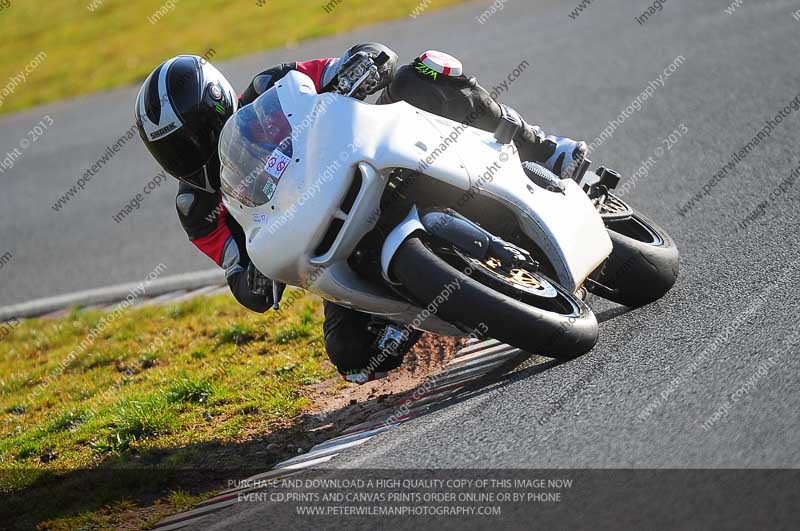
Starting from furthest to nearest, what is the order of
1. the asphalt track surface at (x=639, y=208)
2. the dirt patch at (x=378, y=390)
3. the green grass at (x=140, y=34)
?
the green grass at (x=140, y=34), the dirt patch at (x=378, y=390), the asphalt track surface at (x=639, y=208)

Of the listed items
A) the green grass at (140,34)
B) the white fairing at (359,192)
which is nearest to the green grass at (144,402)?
the white fairing at (359,192)

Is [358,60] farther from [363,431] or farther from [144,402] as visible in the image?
[144,402]

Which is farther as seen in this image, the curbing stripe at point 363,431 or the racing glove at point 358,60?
the racing glove at point 358,60

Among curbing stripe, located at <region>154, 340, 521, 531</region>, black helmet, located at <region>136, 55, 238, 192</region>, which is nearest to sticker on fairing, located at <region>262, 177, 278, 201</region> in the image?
black helmet, located at <region>136, 55, 238, 192</region>

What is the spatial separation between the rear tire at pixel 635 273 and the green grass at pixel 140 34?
10.4m

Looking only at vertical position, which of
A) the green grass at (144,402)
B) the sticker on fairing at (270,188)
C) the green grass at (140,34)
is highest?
the sticker on fairing at (270,188)

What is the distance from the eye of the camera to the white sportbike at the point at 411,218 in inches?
178

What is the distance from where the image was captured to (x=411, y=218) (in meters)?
4.61

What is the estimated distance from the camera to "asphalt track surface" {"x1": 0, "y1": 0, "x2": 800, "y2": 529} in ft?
13.3

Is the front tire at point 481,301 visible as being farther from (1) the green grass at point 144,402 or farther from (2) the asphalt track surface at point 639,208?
(1) the green grass at point 144,402

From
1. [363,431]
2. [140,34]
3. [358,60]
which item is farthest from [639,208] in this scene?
[140,34]

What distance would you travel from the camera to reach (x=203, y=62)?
19.4 ft

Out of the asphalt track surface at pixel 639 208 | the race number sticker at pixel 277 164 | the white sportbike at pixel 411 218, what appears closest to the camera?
the asphalt track surface at pixel 639 208

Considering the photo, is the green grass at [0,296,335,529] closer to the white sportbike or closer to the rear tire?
the white sportbike
